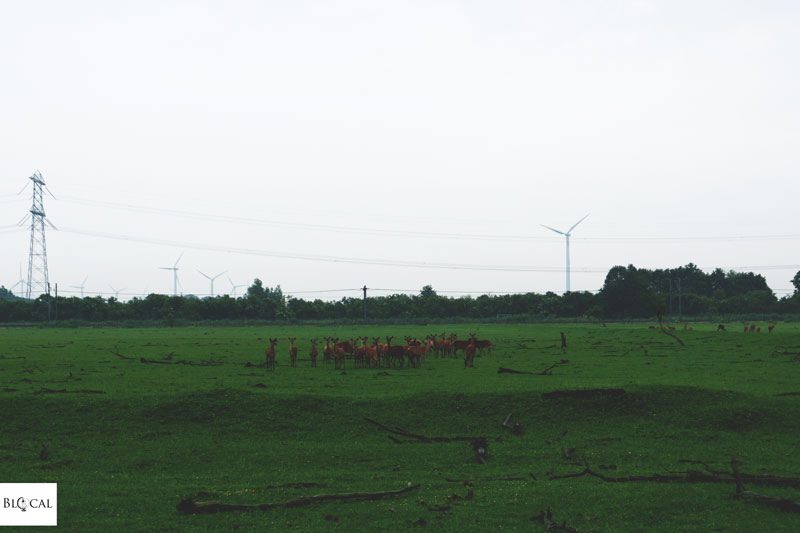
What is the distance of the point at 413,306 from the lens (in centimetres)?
13950

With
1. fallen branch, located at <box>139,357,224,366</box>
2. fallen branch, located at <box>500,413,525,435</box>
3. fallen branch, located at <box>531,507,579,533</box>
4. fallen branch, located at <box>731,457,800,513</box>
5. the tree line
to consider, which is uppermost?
the tree line

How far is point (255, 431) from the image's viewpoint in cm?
2066

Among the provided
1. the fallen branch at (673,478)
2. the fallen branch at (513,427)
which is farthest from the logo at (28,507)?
the fallen branch at (513,427)

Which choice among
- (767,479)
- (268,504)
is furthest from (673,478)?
(268,504)

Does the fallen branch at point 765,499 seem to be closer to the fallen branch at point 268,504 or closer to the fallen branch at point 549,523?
the fallen branch at point 549,523

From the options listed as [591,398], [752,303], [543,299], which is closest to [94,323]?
[543,299]

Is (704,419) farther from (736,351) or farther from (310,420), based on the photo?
(736,351)

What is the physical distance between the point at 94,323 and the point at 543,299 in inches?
3254

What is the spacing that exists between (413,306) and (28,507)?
12676 cm

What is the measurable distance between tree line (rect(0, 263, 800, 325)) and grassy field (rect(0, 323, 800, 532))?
9626 centimetres

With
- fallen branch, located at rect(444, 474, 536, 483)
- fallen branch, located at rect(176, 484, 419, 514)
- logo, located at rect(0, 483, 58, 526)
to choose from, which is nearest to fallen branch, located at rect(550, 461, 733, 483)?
fallen branch, located at rect(444, 474, 536, 483)

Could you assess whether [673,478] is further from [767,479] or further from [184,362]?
[184,362]

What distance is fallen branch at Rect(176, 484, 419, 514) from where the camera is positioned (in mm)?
13211

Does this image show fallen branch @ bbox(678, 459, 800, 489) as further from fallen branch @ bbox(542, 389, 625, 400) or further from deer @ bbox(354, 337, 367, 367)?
deer @ bbox(354, 337, 367, 367)
